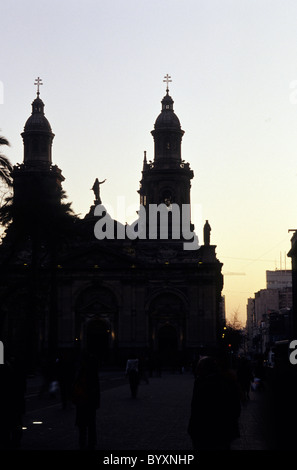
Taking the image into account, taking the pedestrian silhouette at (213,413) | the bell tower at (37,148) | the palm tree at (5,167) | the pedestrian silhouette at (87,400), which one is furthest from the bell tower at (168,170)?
the pedestrian silhouette at (213,413)

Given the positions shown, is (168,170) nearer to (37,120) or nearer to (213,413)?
(37,120)

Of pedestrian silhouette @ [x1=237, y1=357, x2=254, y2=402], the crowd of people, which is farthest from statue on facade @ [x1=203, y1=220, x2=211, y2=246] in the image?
the crowd of people

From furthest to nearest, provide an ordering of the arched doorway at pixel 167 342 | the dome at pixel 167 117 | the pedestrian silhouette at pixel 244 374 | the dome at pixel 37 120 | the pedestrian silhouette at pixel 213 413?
the dome at pixel 167 117 < the dome at pixel 37 120 < the arched doorway at pixel 167 342 < the pedestrian silhouette at pixel 244 374 < the pedestrian silhouette at pixel 213 413

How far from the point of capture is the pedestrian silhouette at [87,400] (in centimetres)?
1642

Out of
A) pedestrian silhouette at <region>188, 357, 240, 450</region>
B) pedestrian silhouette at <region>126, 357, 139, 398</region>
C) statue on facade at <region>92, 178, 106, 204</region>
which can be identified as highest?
statue on facade at <region>92, 178, 106, 204</region>

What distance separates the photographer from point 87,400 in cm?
1662

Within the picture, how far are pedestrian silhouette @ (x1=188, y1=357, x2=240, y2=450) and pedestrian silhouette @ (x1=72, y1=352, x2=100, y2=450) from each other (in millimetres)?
5863

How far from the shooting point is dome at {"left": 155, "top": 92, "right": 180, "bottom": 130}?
9944 centimetres

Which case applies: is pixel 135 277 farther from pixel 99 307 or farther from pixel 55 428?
pixel 55 428

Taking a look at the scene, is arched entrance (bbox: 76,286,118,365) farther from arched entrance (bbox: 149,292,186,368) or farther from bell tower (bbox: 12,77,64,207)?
bell tower (bbox: 12,77,64,207)

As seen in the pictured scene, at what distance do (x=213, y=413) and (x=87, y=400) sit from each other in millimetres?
6281

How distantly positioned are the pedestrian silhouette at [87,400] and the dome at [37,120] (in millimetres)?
83332

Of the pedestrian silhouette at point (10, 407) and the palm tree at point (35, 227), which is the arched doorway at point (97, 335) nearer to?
the palm tree at point (35, 227)

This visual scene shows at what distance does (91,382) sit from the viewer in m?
16.8
